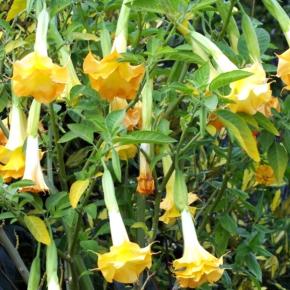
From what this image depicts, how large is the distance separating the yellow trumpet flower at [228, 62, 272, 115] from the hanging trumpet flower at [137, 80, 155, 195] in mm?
169

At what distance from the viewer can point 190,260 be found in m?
1.14

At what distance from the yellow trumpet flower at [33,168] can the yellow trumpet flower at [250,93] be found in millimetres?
325

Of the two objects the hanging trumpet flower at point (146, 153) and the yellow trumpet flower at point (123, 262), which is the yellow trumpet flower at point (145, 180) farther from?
the yellow trumpet flower at point (123, 262)

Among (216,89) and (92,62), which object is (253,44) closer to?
(216,89)

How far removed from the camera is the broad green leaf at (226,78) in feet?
3.31

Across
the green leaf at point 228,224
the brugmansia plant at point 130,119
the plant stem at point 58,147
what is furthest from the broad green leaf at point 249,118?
the green leaf at point 228,224

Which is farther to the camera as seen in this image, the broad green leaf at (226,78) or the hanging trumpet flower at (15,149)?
the hanging trumpet flower at (15,149)

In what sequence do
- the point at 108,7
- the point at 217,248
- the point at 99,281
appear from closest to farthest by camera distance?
the point at 108,7 → the point at 217,248 → the point at 99,281

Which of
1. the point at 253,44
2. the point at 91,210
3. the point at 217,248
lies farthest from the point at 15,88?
the point at 217,248

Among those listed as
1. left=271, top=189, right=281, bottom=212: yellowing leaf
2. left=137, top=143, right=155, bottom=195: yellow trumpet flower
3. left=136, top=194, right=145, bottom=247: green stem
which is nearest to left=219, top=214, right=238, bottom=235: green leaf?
left=136, top=194, right=145, bottom=247: green stem

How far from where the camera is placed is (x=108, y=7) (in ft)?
4.22

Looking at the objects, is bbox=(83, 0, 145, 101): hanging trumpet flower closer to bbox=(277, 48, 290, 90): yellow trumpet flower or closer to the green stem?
bbox=(277, 48, 290, 90): yellow trumpet flower

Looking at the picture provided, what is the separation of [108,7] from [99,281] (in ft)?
2.13

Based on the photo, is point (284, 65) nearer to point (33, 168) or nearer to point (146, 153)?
point (146, 153)
